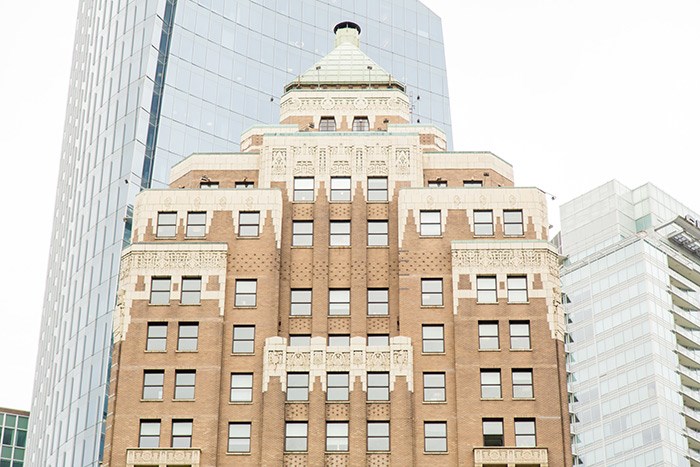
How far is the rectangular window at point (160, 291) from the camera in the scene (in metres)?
88.0

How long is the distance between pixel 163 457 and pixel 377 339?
600 inches

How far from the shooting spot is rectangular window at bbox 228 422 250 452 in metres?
83.6

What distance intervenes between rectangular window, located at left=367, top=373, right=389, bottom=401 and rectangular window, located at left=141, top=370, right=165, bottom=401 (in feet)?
41.9

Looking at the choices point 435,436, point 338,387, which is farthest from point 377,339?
point 435,436

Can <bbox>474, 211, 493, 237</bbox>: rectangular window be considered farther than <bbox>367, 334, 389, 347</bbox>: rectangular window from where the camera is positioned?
Yes

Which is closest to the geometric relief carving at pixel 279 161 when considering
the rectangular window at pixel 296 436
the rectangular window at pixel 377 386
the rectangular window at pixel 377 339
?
the rectangular window at pixel 377 339

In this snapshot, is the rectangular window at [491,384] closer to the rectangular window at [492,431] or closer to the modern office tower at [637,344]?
the rectangular window at [492,431]

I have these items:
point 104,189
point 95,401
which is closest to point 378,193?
point 95,401

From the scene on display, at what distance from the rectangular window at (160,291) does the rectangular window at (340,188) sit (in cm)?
1251

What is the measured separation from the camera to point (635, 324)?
178 metres

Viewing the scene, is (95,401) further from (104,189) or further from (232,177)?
(232,177)

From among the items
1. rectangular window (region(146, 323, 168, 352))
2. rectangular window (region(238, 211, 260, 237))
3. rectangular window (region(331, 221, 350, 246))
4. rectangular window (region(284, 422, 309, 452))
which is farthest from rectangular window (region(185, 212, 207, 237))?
rectangular window (region(284, 422, 309, 452))

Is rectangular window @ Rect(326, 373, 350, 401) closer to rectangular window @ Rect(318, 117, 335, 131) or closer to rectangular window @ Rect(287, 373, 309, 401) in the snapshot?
rectangular window @ Rect(287, 373, 309, 401)

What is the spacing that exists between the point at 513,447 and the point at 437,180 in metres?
20.2
